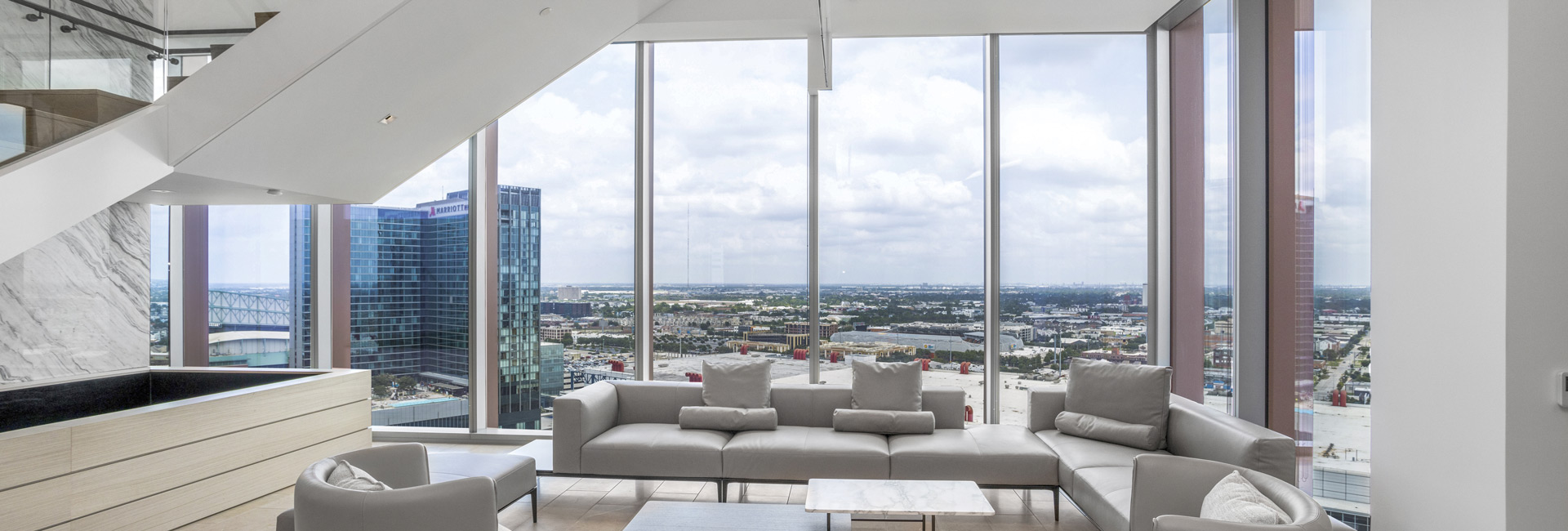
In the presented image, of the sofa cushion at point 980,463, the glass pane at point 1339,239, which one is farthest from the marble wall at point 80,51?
the glass pane at point 1339,239

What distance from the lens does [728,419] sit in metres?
4.41

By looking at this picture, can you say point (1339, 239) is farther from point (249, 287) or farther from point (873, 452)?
point (249, 287)

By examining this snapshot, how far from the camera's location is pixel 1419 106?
254 cm

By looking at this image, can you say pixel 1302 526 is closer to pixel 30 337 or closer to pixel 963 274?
pixel 963 274

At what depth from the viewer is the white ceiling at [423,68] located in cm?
320

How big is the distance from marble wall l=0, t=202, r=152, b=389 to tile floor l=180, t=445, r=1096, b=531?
61.0 inches

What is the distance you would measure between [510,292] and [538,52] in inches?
85.4

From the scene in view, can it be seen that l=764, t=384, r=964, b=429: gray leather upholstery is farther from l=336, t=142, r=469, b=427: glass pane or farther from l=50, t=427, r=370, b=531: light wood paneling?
l=50, t=427, r=370, b=531: light wood paneling

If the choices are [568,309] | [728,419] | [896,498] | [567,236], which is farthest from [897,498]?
[567,236]

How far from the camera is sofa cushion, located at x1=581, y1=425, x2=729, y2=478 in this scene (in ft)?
13.2

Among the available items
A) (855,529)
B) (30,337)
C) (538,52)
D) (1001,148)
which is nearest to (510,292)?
(538,52)

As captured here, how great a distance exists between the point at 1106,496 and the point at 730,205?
11.0 ft

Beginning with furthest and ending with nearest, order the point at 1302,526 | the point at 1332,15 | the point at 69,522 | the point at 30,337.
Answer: the point at 30,337 → the point at 1332,15 → the point at 69,522 → the point at 1302,526

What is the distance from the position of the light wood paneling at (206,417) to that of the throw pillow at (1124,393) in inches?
193
